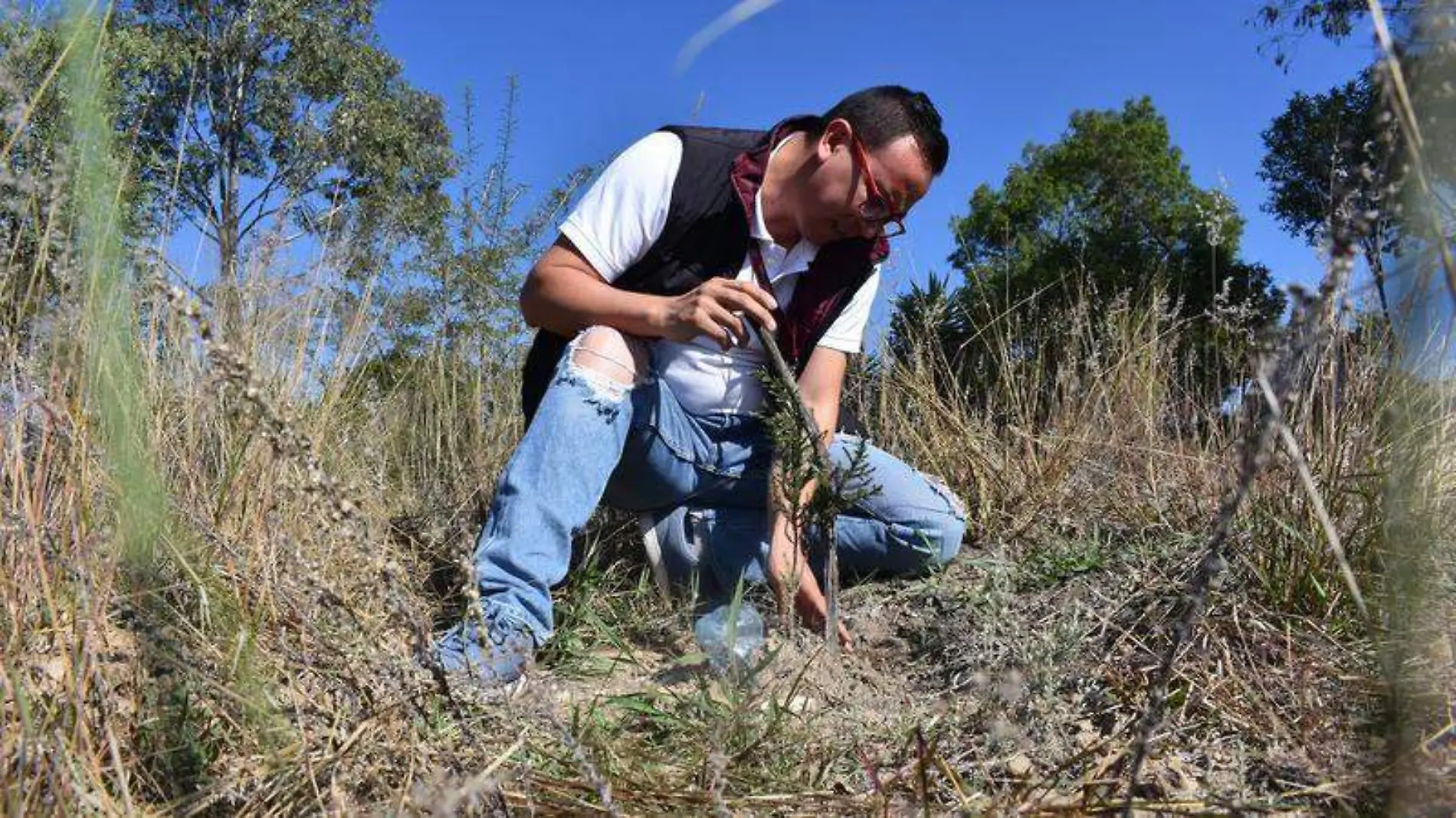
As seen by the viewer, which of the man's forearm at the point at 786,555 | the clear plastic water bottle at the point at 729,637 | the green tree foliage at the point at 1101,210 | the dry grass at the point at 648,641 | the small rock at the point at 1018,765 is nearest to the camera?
the dry grass at the point at 648,641

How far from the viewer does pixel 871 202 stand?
2082mm

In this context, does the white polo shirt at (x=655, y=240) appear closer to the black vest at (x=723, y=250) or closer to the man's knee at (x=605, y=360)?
the black vest at (x=723, y=250)

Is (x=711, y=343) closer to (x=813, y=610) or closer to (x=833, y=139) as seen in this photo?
(x=833, y=139)

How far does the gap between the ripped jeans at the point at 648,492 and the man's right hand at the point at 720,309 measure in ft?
0.75

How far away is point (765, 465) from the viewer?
Answer: 92.1 inches

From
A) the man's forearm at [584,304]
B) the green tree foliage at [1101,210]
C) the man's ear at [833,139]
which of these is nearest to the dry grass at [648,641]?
the man's forearm at [584,304]

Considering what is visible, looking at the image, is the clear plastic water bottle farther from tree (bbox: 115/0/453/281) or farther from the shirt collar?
tree (bbox: 115/0/453/281)

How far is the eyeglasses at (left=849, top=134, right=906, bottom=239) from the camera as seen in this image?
2047 mm

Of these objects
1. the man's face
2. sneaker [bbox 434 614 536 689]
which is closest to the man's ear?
the man's face

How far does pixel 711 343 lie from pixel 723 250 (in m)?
0.20

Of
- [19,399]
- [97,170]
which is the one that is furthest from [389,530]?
[97,170]

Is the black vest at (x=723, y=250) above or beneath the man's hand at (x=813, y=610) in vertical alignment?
above

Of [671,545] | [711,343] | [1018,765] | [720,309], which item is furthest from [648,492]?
[1018,765]

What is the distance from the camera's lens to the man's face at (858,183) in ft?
6.73
